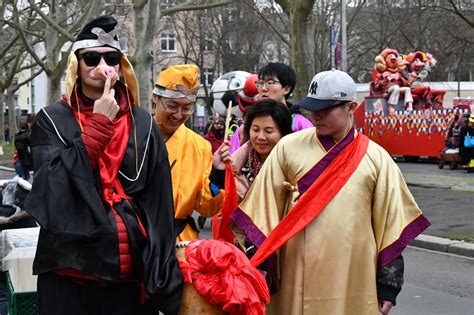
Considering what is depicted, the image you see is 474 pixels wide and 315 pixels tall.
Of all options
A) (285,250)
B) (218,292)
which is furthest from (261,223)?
(218,292)

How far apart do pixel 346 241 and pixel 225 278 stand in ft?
2.45

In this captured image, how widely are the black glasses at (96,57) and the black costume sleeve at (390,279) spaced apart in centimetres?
147

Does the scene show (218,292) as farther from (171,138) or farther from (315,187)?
(171,138)

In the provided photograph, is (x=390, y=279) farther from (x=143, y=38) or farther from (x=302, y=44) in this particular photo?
(x=143, y=38)

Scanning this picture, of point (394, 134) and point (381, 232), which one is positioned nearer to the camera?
point (381, 232)

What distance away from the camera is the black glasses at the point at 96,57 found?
10.3ft

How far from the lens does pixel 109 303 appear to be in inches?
119

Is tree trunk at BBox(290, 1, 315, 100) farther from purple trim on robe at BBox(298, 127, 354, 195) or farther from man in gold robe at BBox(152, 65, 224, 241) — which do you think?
purple trim on robe at BBox(298, 127, 354, 195)

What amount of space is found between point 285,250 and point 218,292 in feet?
2.40

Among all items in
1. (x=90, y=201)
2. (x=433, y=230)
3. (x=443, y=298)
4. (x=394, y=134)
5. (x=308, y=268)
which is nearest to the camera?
(x=90, y=201)

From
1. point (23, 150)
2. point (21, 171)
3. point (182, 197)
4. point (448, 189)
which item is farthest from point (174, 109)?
point (21, 171)

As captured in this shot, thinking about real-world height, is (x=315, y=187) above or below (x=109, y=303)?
above

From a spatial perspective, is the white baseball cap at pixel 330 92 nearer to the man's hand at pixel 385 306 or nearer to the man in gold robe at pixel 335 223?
the man in gold robe at pixel 335 223

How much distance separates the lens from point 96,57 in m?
3.14
